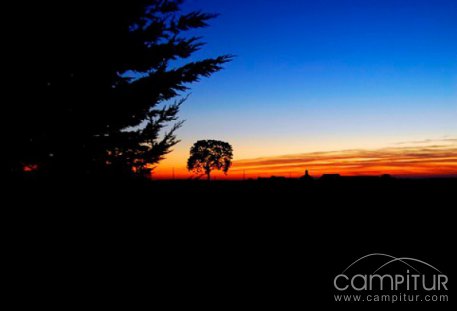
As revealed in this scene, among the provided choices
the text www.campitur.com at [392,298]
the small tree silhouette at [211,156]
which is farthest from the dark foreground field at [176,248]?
the small tree silhouette at [211,156]

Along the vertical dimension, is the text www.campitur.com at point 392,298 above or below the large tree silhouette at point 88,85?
below

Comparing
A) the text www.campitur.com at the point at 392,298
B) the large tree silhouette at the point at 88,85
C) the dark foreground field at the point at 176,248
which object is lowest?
the text www.campitur.com at the point at 392,298

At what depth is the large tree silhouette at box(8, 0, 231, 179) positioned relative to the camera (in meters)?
3.61

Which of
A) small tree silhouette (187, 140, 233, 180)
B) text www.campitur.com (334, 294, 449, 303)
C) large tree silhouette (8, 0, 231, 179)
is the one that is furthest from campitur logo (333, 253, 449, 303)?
small tree silhouette (187, 140, 233, 180)

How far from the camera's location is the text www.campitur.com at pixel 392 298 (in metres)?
4.43

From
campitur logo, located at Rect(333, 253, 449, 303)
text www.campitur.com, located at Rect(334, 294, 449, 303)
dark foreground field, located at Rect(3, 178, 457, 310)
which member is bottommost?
text www.campitur.com, located at Rect(334, 294, 449, 303)

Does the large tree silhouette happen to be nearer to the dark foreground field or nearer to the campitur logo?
the dark foreground field

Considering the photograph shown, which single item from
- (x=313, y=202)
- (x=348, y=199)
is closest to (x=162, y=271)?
(x=313, y=202)

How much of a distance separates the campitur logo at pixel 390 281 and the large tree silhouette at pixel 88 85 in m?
3.75

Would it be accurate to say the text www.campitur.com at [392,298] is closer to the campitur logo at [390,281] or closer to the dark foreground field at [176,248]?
the campitur logo at [390,281]

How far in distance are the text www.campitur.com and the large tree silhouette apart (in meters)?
3.64

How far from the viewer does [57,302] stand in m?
3.37

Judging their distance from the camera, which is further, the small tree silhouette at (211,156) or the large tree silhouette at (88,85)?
the small tree silhouette at (211,156)

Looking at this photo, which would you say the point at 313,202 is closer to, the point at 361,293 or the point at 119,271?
the point at 361,293
